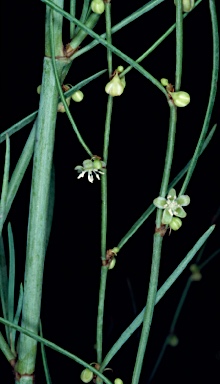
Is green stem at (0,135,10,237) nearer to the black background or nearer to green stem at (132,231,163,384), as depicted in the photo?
green stem at (132,231,163,384)

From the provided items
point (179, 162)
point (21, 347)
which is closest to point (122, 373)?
point (179, 162)

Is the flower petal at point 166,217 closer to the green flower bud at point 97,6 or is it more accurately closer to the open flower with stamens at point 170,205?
the open flower with stamens at point 170,205

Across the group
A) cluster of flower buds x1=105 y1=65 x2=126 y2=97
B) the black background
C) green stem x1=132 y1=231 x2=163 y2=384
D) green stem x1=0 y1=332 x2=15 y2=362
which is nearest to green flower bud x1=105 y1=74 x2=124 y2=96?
cluster of flower buds x1=105 y1=65 x2=126 y2=97

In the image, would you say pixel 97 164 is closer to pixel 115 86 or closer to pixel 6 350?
pixel 115 86

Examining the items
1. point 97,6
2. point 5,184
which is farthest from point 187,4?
point 5,184

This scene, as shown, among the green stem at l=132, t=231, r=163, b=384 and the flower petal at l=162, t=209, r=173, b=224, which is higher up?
the flower petal at l=162, t=209, r=173, b=224

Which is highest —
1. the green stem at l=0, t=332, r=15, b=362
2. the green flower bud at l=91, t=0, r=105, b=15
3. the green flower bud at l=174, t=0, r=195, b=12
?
the green flower bud at l=174, t=0, r=195, b=12

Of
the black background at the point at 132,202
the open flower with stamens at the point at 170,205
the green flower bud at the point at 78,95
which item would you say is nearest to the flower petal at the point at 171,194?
the open flower with stamens at the point at 170,205

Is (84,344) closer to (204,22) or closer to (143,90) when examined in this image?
(143,90)
